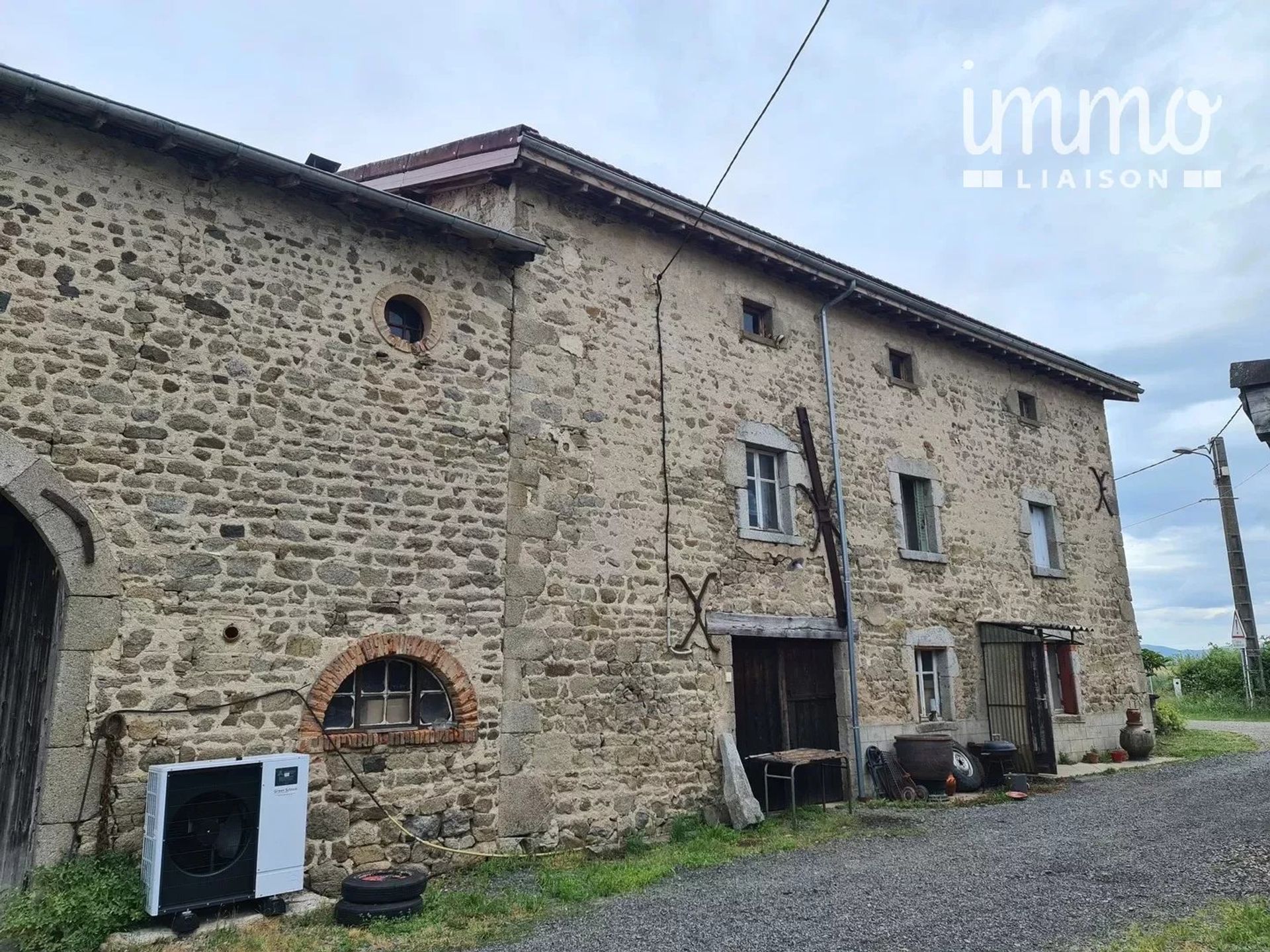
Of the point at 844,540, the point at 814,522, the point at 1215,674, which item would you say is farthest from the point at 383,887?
the point at 1215,674

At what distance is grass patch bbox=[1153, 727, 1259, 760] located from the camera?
13477mm

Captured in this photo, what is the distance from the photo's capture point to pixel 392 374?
7.17m

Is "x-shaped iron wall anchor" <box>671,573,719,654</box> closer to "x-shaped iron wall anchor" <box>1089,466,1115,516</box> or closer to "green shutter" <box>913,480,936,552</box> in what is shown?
"green shutter" <box>913,480,936,552</box>

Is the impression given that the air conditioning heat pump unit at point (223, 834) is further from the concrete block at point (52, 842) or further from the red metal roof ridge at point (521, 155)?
the red metal roof ridge at point (521, 155)

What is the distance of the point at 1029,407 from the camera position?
46.5 ft

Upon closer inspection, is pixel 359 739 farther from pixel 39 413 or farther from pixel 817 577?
pixel 817 577

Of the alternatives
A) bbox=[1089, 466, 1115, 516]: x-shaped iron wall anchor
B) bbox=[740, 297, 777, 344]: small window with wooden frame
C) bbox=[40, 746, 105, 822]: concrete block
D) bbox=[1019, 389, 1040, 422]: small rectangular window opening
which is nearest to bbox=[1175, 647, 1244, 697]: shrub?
bbox=[1089, 466, 1115, 516]: x-shaped iron wall anchor

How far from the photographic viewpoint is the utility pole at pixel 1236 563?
19938mm

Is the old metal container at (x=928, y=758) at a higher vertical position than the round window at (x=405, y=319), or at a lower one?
lower

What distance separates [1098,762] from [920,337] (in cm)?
687

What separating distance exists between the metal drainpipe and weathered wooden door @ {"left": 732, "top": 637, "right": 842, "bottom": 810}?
22 cm

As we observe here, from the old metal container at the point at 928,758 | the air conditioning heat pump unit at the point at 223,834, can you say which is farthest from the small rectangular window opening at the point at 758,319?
the air conditioning heat pump unit at the point at 223,834

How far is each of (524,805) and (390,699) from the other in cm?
144

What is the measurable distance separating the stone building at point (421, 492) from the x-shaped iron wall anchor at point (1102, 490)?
17.2 feet
